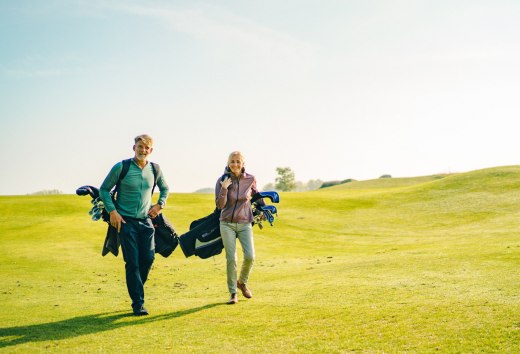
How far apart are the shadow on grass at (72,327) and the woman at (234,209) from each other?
3.18ft

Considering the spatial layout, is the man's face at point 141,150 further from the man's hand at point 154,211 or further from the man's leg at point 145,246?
the man's leg at point 145,246

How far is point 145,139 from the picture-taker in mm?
9234

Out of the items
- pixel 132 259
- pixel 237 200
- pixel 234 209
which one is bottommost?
pixel 132 259

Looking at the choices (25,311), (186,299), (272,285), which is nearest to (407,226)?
(272,285)

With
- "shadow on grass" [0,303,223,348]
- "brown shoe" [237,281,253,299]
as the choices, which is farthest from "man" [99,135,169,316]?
"brown shoe" [237,281,253,299]

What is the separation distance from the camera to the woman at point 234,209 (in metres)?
9.64

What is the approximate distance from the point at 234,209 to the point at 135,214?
1.80m

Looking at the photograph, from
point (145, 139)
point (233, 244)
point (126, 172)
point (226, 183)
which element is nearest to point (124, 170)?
point (126, 172)

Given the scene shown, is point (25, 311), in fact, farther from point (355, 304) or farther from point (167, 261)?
point (167, 261)

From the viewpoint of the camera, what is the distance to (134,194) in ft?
30.2

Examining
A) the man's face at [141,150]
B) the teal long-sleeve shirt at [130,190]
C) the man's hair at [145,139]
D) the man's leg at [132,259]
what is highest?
the man's hair at [145,139]

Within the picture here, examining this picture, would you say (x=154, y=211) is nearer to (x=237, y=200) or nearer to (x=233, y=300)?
(x=237, y=200)

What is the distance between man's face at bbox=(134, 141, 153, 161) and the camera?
9195 mm

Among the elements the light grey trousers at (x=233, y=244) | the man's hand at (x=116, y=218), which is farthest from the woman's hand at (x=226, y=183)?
the man's hand at (x=116, y=218)
